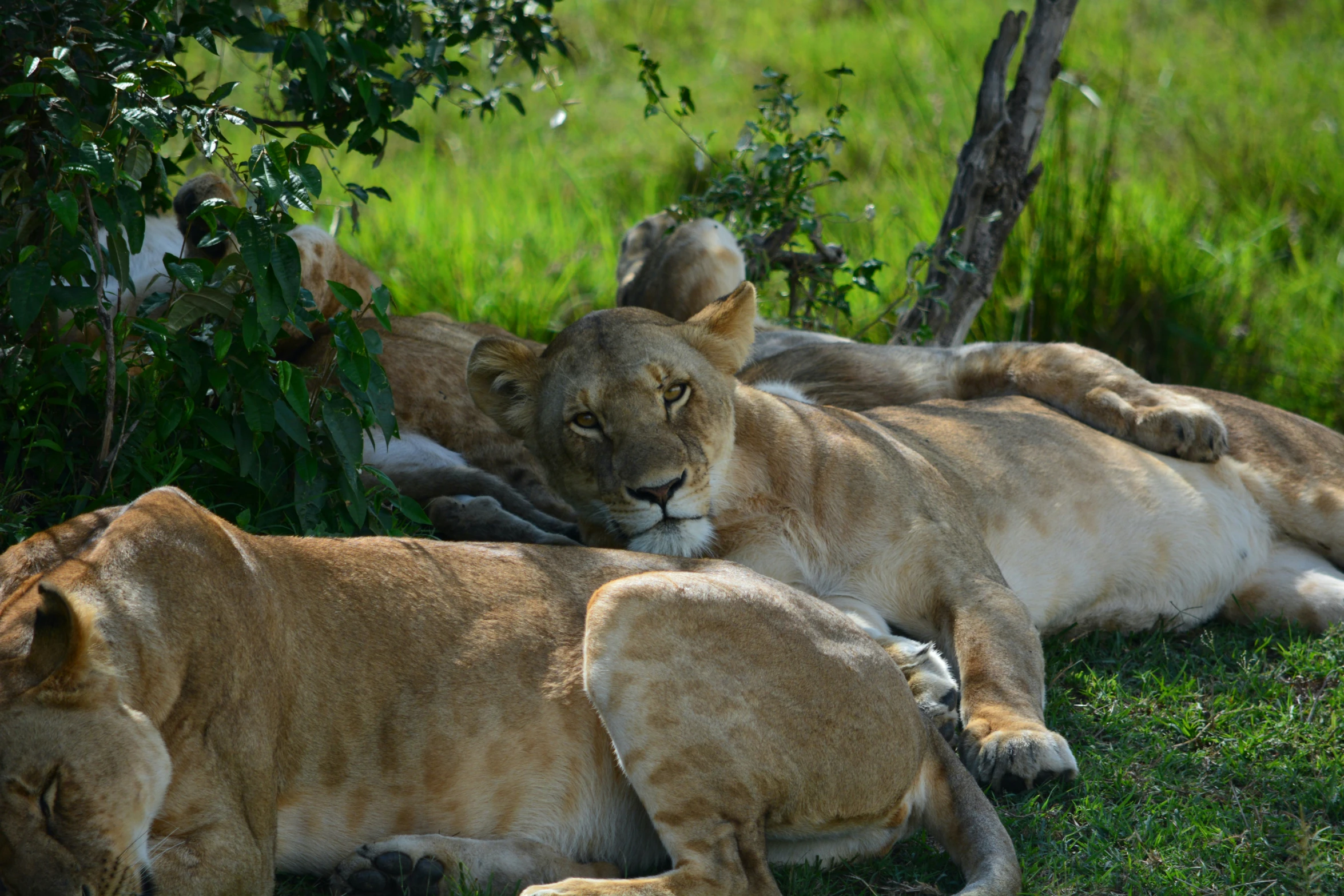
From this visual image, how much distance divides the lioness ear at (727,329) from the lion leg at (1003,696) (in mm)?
994

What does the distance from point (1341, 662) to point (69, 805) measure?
139 inches

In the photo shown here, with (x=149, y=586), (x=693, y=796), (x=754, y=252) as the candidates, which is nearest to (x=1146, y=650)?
(x=693, y=796)

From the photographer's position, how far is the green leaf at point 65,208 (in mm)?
3135

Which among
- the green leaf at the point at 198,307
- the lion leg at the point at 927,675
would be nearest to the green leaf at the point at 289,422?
the green leaf at the point at 198,307

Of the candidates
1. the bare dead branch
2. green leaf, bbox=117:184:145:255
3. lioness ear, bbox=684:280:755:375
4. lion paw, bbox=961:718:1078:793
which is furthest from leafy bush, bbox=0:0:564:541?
the bare dead branch

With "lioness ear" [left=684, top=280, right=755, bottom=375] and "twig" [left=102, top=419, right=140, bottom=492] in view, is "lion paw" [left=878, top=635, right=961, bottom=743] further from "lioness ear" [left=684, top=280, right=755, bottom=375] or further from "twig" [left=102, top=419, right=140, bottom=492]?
"twig" [left=102, top=419, right=140, bottom=492]

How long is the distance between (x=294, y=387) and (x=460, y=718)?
3.85ft

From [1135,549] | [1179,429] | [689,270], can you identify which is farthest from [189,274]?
[1179,429]

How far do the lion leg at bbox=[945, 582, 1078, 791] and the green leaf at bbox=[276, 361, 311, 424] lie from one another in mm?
1885

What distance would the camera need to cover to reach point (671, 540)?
370cm

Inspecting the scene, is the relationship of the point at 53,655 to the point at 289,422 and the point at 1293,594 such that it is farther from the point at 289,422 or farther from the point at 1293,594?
the point at 1293,594

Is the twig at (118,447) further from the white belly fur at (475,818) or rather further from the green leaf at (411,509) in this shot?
the white belly fur at (475,818)

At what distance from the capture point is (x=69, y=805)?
2396mm

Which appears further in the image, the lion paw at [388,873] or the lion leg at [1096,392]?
the lion leg at [1096,392]
